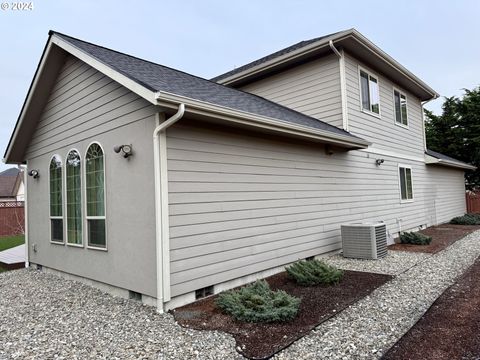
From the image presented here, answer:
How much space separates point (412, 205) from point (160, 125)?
394 inches

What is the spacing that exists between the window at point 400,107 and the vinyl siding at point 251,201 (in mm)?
2923

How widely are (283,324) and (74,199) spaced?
4359 mm

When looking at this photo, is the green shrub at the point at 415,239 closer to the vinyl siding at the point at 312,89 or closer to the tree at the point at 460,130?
the vinyl siding at the point at 312,89

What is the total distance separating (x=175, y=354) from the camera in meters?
3.03

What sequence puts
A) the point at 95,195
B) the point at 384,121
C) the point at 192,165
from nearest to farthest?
the point at 192,165 < the point at 95,195 < the point at 384,121

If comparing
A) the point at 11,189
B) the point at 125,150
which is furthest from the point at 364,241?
the point at 11,189

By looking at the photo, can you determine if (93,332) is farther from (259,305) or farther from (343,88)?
(343,88)

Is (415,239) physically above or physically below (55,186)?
below

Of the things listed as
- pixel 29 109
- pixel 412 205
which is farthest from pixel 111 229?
pixel 412 205

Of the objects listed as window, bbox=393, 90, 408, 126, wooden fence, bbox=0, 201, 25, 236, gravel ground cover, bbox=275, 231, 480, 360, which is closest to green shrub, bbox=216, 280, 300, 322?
gravel ground cover, bbox=275, 231, 480, 360

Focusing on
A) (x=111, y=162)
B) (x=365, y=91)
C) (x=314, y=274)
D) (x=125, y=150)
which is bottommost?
(x=314, y=274)

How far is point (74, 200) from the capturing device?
6020mm

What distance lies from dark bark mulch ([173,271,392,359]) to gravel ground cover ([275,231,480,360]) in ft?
0.35

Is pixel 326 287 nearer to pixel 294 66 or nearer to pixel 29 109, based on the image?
pixel 294 66
